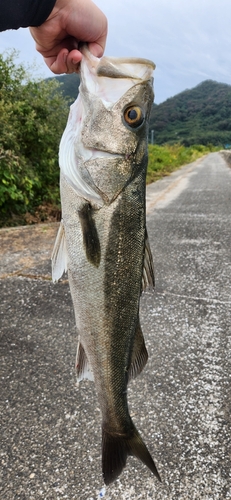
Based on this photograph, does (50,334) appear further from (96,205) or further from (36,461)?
(96,205)

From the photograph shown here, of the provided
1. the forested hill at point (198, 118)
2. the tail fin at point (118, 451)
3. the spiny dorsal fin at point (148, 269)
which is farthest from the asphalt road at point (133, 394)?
the forested hill at point (198, 118)

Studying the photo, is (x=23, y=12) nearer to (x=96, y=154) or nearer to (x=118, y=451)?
(x=96, y=154)

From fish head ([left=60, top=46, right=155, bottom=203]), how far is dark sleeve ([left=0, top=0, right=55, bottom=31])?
0.24 metres

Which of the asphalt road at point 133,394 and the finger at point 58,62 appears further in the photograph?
the asphalt road at point 133,394

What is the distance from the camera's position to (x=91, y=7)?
1.71 m

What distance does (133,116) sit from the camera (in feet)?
5.12

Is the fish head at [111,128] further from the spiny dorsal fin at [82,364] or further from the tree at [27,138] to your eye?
the tree at [27,138]

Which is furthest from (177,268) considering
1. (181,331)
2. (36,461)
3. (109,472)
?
(109,472)

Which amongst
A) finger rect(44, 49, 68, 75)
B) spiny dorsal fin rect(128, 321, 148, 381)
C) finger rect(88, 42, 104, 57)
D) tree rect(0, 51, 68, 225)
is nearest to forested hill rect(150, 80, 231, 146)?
tree rect(0, 51, 68, 225)

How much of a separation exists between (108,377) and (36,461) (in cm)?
92

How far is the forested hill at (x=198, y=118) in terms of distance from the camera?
81312 millimetres

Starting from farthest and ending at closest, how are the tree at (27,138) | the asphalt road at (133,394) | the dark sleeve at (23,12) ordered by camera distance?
the tree at (27,138)
the asphalt road at (133,394)
the dark sleeve at (23,12)

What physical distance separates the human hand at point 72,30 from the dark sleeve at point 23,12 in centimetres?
5

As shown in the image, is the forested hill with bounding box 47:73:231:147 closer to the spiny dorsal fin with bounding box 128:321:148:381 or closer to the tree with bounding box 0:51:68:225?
the tree with bounding box 0:51:68:225
